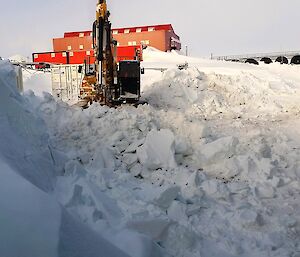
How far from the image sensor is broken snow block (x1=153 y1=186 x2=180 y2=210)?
13.9 feet

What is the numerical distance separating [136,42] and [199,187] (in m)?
17.1

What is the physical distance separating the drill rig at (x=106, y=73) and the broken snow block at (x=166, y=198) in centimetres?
572

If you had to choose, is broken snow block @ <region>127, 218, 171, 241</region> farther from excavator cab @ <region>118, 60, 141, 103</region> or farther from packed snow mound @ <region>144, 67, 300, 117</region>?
packed snow mound @ <region>144, 67, 300, 117</region>

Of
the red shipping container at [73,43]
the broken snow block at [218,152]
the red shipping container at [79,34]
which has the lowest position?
the broken snow block at [218,152]

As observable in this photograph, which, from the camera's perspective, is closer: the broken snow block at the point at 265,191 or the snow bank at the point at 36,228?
the snow bank at the point at 36,228

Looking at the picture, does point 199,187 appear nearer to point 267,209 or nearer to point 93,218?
point 267,209

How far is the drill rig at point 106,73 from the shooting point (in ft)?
31.3

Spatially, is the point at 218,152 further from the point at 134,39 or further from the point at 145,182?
the point at 134,39

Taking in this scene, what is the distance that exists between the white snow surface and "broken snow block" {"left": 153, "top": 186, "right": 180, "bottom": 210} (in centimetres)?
1

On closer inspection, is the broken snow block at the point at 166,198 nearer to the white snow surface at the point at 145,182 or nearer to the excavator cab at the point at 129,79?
the white snow surface at the point at 145,182

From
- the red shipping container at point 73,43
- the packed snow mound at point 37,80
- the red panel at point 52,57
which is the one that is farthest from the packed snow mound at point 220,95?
the red shipping container at point 73,43

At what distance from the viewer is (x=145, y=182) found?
543 centimetres

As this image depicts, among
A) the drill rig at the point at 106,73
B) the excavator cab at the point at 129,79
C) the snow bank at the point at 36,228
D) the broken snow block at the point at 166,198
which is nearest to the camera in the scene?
the snow bank at the point at 36,228

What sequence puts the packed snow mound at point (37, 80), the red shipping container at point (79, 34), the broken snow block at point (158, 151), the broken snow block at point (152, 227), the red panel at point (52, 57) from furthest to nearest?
the red shipping container at point (79, 34)
the red panel at point (52, 57)
the packed snow mound at point (37, 80)
the broken snow block at point (158, 151)
the broken snow block at point (152, 227)
